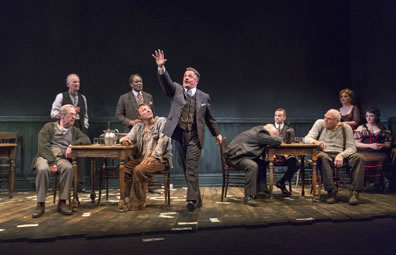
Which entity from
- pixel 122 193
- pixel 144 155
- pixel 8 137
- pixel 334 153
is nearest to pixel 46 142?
pixel 122 193

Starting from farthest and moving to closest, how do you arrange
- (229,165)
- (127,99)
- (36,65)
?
1. (36,65)
2. (127,99)
3. (229,165)

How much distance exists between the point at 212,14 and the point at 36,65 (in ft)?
10.2

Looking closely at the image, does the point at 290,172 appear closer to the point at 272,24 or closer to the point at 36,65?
the point at 272,24

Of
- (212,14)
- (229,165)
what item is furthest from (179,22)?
(229,165)

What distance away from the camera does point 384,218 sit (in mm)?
3945

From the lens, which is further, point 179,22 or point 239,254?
point 179,22

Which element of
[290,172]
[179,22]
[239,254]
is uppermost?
[179,22]

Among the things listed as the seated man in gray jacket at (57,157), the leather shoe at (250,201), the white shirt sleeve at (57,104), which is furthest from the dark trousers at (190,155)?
the white shirt sleeve at (57,104)

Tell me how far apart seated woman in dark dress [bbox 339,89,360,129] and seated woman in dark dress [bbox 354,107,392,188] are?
0.24 metres

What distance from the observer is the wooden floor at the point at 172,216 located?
11.3ft

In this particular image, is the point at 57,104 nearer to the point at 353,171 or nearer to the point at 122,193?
the point at 122,193

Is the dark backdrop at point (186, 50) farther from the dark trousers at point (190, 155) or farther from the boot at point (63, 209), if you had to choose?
the boot at point (63, 209)

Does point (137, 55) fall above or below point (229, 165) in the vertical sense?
above

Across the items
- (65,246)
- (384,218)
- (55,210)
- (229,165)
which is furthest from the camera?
(229,165)
